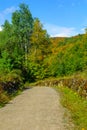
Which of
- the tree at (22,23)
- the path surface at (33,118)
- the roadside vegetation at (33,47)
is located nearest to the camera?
the path surface at (33,118)

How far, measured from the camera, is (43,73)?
7325 cm

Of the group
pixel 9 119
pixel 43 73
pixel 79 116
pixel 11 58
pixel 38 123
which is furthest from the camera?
pixel 43 73

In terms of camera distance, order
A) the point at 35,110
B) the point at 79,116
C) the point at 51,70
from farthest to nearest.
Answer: the point at 51,70
the point at 35,110
the point at 79,116

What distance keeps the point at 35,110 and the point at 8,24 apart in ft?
207

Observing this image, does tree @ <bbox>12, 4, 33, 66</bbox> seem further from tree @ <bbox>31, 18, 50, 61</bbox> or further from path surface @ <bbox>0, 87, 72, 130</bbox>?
path surface @ <bbox>0, 87, 72, 130</bbox>

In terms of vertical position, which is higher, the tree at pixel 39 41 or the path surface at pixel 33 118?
the tree at pixel 39 41

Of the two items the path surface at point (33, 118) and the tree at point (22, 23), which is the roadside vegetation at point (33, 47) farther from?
the path surface at point (33, 118)

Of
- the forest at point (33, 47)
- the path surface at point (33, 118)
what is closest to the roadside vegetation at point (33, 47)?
the forest at point (33, 47)

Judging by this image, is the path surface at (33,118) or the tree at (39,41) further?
the tree at (39,41)

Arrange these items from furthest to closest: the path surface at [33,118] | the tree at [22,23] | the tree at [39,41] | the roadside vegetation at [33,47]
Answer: the tree at [22,23]
the tree at [39,41]
the roadside vegetation at [33,47]
the path surface at [33,118]

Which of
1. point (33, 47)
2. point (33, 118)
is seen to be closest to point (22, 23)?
point (33, 47)

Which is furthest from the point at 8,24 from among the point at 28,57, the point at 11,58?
the point at 11,58

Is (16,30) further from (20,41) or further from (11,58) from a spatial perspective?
(11,58)

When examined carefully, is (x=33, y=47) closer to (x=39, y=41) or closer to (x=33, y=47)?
(x=33, y=47)
